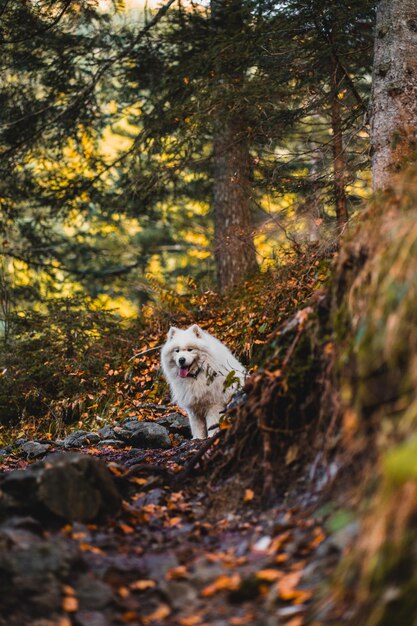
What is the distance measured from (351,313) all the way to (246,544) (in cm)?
126

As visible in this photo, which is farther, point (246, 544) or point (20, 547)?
point (246, 544)

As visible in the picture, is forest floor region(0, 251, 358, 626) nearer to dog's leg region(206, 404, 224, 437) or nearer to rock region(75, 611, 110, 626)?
rock region(75, 611, 110, 626)

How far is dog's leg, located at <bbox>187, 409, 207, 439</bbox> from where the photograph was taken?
22.8ft

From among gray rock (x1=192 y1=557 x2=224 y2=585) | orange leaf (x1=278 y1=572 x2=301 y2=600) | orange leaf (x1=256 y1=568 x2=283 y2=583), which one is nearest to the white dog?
gray rock (x1=192 y1=557 x2=224 y2=585)

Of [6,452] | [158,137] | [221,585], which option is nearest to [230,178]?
[158,137]

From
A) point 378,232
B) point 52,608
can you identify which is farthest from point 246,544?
point 378,232

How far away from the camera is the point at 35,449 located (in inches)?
259

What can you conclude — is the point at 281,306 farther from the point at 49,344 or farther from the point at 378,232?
the point at 378,232

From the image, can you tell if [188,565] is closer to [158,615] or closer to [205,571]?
[205,571]

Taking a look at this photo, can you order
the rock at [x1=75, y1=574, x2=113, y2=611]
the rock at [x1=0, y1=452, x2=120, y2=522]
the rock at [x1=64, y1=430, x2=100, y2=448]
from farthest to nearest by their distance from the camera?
the rock at [x1=64, y1=430, x2=100, y2=448] → the rock at [x1=0, y1=452, x2=120, y2=522] → the rock at [x1=75, y1=574, x2=113, y2=611]

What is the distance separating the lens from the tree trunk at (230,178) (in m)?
10.7

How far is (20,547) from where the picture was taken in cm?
278

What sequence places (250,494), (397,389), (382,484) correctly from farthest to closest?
(250,494), (397,389), (382,484)

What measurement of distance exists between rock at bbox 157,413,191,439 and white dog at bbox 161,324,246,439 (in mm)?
468
